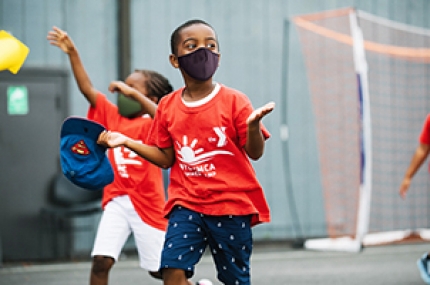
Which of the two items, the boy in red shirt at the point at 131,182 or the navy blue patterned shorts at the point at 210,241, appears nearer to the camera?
the navy blue patterned shorts at the point at 210,241

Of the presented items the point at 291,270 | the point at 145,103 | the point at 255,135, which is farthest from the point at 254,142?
the point at 291,270

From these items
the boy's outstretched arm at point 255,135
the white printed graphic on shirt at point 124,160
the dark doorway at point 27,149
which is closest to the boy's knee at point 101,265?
the white printed graphic on shirt at point 124,160

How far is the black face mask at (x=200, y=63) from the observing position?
4.30 m

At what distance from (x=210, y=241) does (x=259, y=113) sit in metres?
0.91

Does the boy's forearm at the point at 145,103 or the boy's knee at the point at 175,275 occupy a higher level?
the boy's forearm at the point at 145,103

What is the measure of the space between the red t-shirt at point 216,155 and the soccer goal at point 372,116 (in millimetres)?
5088

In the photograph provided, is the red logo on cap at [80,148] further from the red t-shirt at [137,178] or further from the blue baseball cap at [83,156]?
the red t-shirt at [137,178]

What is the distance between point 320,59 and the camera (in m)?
10.4

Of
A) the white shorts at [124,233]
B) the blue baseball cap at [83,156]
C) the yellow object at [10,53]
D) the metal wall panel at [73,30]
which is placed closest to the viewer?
the yellow object at [10,53]

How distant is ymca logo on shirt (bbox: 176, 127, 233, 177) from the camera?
4.34 m

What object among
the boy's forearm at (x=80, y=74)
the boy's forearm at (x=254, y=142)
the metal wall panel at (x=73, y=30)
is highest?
the metal wall panel at (x=73, y=30)

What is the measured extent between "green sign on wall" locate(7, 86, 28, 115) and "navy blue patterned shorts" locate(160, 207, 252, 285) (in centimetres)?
501

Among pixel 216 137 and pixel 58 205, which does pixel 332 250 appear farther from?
pixel 216 137

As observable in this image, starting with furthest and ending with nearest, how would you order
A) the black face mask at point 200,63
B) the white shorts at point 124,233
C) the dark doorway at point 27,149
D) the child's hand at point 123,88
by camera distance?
the dark doorway at point 27,149
the white shorts at point 124,233
the child's hand at point 123,88
the black face mask at point 200,63
